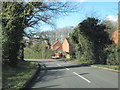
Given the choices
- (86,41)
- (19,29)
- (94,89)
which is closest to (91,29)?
(86,41)

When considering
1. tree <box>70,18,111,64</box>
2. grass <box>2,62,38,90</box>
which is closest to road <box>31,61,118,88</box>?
grass <box>2,62,38,90</box>

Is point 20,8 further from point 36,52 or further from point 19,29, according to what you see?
point 36,52

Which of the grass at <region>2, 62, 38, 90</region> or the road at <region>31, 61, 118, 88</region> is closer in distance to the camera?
the grass at <region>2, 62, 38, 90</region>

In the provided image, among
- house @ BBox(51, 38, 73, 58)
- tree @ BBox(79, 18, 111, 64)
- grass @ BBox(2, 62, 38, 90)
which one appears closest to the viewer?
grass @ BBox(2, 62, 38, 90)

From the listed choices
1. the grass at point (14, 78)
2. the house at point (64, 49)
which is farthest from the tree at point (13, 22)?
the house at point (64, 49)

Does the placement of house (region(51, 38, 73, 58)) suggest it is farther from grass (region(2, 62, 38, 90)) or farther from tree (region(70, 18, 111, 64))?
grass (region(2, 62, 38, 90))

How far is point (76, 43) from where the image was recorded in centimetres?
3362

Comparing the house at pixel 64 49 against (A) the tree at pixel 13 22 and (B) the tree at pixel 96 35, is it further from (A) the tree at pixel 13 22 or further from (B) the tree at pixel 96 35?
(A) the tree at pixel 13 22

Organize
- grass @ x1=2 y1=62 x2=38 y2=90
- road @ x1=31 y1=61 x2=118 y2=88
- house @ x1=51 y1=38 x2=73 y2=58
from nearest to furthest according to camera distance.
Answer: grass @ x1=2 y1=62 x2=38 y2=90, road @ x1=31 y1=61 x2=118 y2=88, house @ x1=51 y1=38 x2=73 y2=58

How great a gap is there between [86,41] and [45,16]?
10.4 m

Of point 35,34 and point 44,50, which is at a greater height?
point 35,34

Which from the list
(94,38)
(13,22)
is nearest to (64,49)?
(94,38)

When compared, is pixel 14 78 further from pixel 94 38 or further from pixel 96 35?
pixel 96 35

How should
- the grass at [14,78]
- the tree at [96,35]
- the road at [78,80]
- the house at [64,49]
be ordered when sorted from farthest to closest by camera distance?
the house at [64,49] < the tree at [96,35] < the road at [78,80] < the grass at [14,78]
